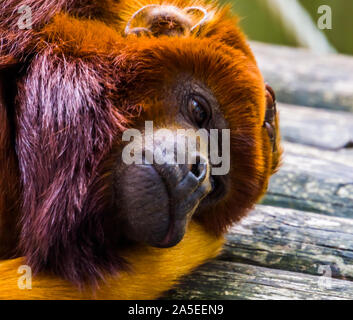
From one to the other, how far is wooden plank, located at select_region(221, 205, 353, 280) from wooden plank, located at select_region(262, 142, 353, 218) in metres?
0.14

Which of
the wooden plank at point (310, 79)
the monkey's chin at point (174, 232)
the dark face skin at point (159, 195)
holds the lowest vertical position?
the monkey's chin at point (174, 232)

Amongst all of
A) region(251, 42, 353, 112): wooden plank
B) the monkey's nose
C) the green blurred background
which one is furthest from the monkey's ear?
the green blurred background

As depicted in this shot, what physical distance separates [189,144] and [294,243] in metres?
0.64

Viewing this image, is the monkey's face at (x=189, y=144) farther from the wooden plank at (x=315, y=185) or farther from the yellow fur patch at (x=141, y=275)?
the wooden plank at (x=315, y=185)

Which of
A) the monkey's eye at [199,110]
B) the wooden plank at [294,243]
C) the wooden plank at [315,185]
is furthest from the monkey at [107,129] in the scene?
the wooden plank at [315,185]

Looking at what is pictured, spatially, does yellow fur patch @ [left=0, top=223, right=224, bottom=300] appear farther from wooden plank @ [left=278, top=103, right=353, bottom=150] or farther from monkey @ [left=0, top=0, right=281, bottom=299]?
wooden plank @ [left=278, top=103, right=353, bottom=150]

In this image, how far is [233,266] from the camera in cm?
177

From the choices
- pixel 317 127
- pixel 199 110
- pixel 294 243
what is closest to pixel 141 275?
pixel 199 110

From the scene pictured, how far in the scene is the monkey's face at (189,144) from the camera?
4.57 ft

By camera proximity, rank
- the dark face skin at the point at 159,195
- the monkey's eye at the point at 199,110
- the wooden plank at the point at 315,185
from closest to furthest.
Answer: the dark face skin at the point at 159,195 → the monkey's eye at the point at 199,110 → the wooden plank at the point at 315,185

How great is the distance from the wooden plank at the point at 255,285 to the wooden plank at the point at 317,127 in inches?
43.4

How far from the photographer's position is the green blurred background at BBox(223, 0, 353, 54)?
20.1 ft

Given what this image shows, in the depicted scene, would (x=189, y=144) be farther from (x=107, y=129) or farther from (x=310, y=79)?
(x=310, y=79)

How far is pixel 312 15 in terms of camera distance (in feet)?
19.9
